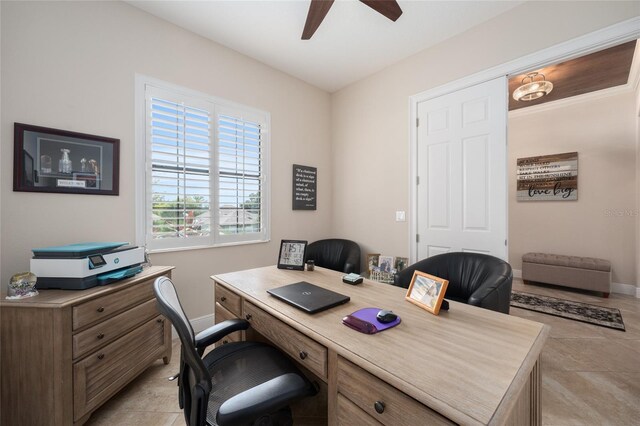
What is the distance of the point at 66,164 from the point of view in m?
1.90

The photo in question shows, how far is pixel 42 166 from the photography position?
1810 mm

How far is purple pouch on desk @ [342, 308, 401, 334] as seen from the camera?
971 mm

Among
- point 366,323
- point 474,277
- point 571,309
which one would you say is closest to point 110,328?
point 366,323

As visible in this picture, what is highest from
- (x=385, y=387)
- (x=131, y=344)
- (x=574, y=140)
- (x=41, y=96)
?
(x=574, y=140)

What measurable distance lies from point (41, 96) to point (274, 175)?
2047mm

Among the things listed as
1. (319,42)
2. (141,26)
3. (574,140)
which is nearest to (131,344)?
(141,26)

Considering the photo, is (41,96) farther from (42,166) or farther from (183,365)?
(183,365)

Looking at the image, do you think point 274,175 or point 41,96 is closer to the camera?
point 41,96

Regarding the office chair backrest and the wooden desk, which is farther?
the office chair backrest

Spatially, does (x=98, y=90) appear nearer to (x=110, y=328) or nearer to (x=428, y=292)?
(x=110, y=328)

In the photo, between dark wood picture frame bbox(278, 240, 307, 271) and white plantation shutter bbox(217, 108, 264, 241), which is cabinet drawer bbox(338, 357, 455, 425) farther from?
white plantation shutter bbox(217, 108, 264, 241)

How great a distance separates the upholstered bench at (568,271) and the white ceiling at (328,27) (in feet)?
12.1

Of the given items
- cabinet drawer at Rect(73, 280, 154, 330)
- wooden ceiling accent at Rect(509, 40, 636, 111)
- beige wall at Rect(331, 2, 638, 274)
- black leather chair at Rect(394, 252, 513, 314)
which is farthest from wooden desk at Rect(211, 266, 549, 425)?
wooden ceiling accent at Rect(509, 40, 636, 111)

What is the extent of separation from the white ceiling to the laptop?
2.35m
